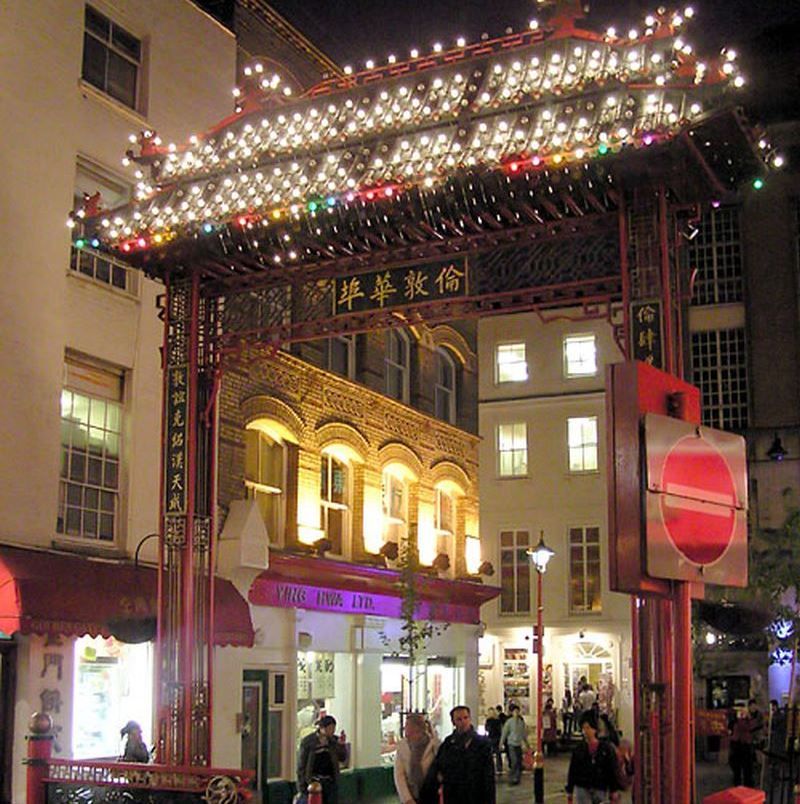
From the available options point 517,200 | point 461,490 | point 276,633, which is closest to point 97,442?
point 276,633

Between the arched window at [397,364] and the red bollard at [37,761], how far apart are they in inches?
670

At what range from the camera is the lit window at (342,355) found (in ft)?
88.9

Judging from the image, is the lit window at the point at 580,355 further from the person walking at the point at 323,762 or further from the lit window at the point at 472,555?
the person walking at the point at 323,762

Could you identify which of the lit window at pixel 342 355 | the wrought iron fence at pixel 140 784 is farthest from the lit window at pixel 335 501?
the wrought iron fence at pixel 140 784

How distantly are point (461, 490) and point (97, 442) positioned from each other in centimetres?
1346

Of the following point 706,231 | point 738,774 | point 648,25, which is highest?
point 706,231

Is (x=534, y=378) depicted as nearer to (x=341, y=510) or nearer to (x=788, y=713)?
(x=341, y=510)

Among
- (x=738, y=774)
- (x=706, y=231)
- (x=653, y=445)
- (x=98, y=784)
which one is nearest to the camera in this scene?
(x=653, y=445)

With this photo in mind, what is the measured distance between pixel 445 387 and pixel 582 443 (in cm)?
1466

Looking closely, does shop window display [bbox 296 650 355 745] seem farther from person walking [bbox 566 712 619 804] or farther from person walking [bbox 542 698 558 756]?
person walking [bbox 542 698 558 756]

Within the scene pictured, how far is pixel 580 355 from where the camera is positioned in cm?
4719

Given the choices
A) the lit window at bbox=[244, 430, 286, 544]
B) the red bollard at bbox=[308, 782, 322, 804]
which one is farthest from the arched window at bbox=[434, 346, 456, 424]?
the red bollard at bbox=[308, 782, 322, 804]

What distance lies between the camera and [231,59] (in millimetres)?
24578

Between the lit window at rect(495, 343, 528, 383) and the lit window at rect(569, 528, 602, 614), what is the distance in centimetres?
632
